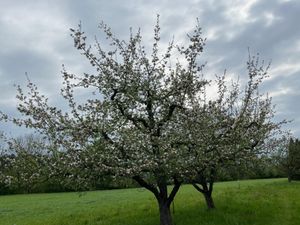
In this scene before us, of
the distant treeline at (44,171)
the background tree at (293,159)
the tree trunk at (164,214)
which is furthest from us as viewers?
the background tree at (293,159)

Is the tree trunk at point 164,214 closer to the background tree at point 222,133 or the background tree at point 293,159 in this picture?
the background tree at point 222,133

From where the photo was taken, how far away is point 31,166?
15742 mm

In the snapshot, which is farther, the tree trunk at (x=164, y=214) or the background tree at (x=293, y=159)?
the background tree at (x=293, y=159)

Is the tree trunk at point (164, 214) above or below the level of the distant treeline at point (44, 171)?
below

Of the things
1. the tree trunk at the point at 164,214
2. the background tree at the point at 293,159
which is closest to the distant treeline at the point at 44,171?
the tree trunk at the point at 164,214

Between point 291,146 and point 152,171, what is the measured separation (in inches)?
2199

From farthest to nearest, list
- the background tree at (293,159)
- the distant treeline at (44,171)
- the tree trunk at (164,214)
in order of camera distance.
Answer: the background tree at (293,159) → the tree trunk at (164,214) → the distant treeline at (44,171)

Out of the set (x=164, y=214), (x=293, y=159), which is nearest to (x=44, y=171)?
(x=164, y=214)

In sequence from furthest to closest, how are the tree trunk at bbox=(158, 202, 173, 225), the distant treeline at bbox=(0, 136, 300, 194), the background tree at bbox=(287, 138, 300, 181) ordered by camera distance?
the background tree at bbox=(287, 138, 300, 181)
the tree trunk at bbox=(158, 202, 173, 225)
the distant treeline at bbox=(0, 136, 300, 194)

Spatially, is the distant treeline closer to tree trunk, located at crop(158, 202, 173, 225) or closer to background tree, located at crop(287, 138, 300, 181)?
tree trunk, located at crop(158, 202, 173, 225)

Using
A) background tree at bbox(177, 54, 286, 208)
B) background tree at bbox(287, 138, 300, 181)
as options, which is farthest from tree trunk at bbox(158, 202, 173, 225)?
background tree at bbox(287, 138, 300, 181)

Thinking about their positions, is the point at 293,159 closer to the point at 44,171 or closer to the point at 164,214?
the point at 164,214

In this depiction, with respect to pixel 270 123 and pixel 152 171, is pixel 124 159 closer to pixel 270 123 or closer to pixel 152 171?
Result: pixel 152 171

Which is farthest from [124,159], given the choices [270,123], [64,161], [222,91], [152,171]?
[270,123]
